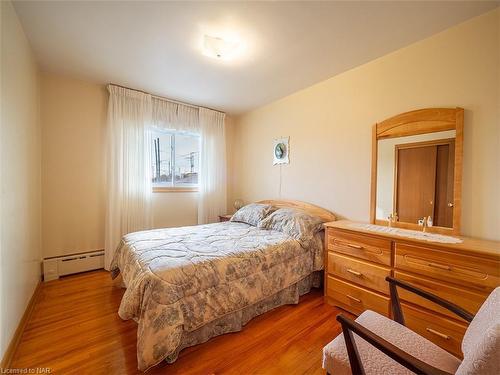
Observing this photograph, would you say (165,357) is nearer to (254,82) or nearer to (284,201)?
(284,201)

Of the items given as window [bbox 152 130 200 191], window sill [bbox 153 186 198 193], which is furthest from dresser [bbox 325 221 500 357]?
window [bbox 152 130 200 191]

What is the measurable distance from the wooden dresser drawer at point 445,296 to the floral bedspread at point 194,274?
84cm

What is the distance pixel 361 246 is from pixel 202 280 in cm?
142

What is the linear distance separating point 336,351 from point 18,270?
237cm

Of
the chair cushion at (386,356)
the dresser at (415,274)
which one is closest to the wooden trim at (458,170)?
the dresser at (415,274)

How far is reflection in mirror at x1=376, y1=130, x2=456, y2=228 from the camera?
1.85 metres

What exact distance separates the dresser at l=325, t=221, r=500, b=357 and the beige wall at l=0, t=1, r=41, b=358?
257cm

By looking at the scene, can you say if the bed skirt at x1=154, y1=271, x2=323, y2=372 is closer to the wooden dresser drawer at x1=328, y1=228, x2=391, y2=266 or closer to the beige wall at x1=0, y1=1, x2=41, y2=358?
the wooden dresser drawer at x1=328, y1=228, x2=391, y2=266

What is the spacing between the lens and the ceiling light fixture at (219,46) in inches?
76.2

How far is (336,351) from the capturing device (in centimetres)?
105

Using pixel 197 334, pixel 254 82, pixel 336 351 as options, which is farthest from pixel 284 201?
pixel 336 351

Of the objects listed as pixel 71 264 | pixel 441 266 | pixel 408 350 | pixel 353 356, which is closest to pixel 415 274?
pixel 441 266

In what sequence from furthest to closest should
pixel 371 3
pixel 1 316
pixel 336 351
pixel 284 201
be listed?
1. pixel 284 201
2. pixel 371 3
3. pixel 1 316
4. pixel 336 351

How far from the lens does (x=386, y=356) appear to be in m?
1.02
